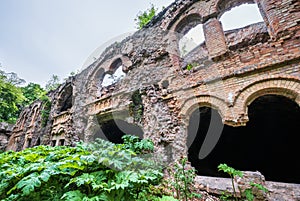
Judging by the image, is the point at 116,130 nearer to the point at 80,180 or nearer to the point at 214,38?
the point at 80,180

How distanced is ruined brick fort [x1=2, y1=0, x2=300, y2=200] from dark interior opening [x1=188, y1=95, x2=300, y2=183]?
1.5 inches

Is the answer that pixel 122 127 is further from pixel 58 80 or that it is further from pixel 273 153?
pixel 58 80

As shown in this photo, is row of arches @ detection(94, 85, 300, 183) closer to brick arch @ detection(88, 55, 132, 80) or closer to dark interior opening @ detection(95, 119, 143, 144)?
dark interior opening @ detection(95, 119, 143, 144)

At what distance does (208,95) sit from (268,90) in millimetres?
1414

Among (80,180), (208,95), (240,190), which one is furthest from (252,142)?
(80,180)

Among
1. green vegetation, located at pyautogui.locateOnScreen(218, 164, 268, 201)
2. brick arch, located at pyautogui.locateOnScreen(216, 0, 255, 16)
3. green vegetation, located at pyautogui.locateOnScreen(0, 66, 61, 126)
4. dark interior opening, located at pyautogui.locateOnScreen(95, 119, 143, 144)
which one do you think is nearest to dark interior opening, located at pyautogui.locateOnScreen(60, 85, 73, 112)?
green vegetation, located at pyautogui.locateOnScreen(0, 66, 61, 126)

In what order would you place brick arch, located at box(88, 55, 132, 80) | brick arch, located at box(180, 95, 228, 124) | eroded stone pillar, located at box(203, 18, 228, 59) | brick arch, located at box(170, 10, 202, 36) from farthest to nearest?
brick arch, located at box(88, 55, 132, 80)
brick arch, located at box(170, 10, 202, 36)
eroded stone pillar, located at box(203, 18, 228, 59)
brick arch, located at box(180, 95, 228, 124)

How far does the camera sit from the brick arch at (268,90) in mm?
3529

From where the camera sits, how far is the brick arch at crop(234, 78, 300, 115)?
353cm


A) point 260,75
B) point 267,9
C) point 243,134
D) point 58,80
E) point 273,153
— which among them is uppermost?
point 58,80

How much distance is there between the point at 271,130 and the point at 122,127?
6.95 metres

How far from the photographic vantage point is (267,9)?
14.1ft

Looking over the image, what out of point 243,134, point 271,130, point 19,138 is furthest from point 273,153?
point 19,138

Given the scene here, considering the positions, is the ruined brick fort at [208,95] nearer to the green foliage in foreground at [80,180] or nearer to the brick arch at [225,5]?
the brick arch at [225,5]
